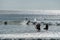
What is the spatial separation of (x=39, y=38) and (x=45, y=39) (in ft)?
1.70

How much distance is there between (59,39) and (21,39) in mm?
3196

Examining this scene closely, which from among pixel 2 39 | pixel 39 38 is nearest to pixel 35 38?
pixel 39 38

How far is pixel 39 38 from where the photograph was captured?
17.0m

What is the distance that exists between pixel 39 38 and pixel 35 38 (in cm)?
34

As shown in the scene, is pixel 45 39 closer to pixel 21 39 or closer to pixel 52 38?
pixel 52 38

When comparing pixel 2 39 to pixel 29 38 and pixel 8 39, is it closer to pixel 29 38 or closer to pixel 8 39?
pixel 8 39

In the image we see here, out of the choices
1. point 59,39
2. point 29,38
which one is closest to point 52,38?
point 59,39

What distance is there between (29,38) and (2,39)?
227 cm

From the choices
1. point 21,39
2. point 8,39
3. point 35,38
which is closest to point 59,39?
point 35,38

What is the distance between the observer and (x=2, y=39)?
16.5 m

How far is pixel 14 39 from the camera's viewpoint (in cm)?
1677

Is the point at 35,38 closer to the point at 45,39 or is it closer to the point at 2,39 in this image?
the point at 45,39

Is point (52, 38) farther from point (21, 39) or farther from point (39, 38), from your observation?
point (21, 39)

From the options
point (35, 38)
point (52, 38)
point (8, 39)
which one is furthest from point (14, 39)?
point (52, 38)
